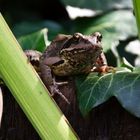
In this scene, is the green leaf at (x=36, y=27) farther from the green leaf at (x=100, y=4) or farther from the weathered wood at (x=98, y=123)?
the weathered wood at (x=98, y=123)

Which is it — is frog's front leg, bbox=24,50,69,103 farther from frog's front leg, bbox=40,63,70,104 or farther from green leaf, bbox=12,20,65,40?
green leaf, bbox=12,20,65,40

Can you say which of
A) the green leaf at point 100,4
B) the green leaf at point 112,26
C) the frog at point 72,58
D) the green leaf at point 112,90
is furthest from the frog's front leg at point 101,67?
the green leaf at point 100,4

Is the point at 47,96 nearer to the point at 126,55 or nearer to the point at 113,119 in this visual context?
the point at 113,119

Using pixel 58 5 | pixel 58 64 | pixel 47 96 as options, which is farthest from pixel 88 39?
pixel 58 5

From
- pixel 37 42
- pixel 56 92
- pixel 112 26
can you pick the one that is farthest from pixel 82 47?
pixel 112 26

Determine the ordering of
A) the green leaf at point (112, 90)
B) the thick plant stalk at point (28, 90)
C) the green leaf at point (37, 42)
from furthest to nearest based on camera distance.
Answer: the green leaf at point (37, 42), the green leaf at point (112, 90), the thick plant stalk at point (28, 90)

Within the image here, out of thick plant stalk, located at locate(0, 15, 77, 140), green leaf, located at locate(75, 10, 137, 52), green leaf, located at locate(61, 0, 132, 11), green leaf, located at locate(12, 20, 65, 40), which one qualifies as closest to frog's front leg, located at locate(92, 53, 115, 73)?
thick plant stalk, located at locate(0, 15, 77, 140)
